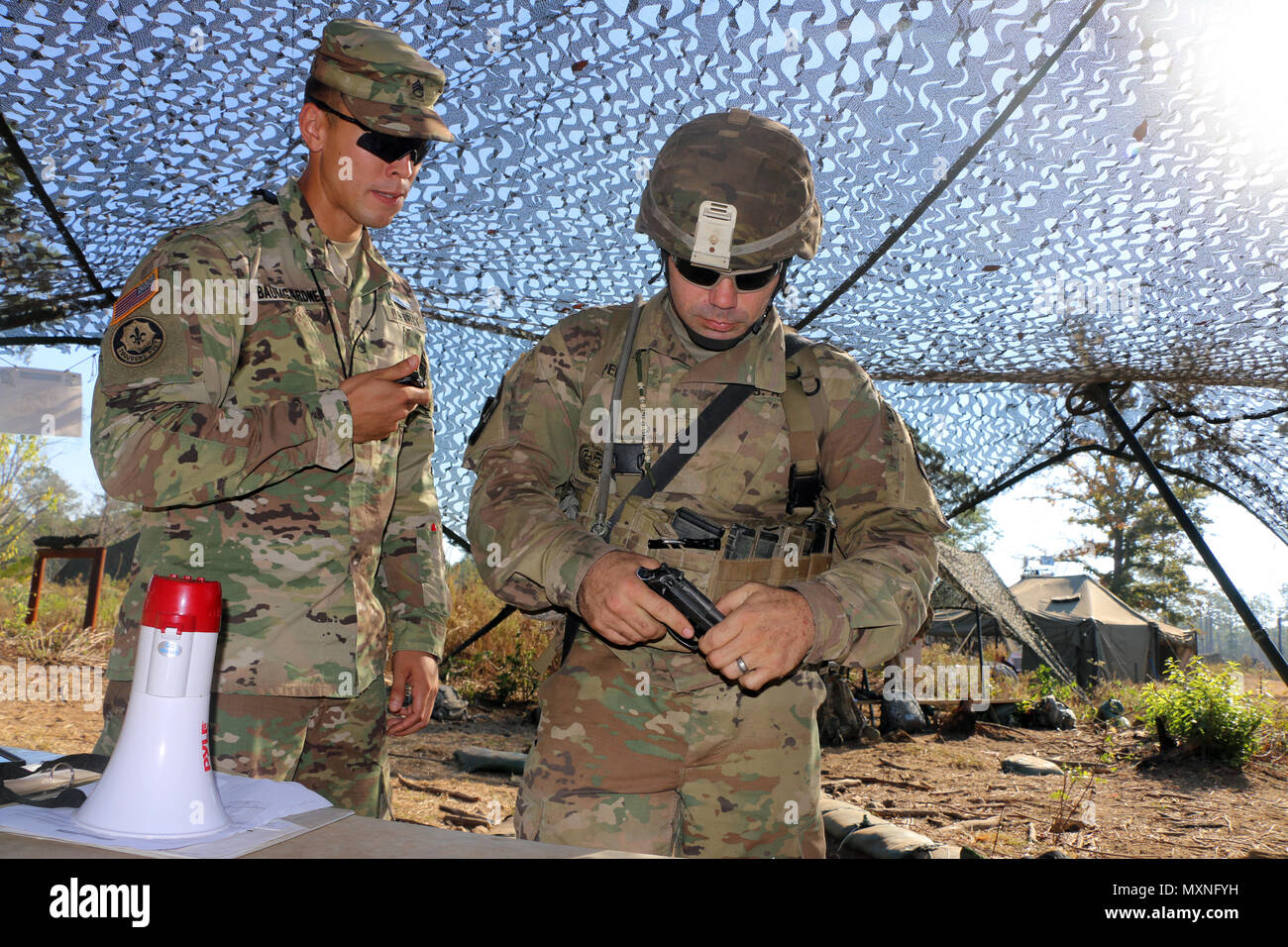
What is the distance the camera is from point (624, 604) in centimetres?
176

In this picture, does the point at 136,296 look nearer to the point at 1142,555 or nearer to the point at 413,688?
the point at 413,688

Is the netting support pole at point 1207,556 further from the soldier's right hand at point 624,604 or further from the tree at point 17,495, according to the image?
the tree at point 17,495

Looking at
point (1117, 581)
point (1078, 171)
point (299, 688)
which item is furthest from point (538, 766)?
→ point (1117, 581)

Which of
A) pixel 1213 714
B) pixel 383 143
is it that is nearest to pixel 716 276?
pixel 383 143

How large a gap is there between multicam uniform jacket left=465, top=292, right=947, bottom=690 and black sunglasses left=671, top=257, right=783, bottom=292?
0.19m

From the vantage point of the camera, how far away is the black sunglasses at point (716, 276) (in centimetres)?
212

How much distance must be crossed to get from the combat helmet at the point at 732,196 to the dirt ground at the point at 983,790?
3.64 metres

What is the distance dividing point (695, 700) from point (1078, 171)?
3.19 meters

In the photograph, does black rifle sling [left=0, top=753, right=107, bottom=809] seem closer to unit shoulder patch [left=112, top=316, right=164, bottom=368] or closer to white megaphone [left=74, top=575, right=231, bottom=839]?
white megaphone [left=74, top=575, right=231, bottom=839]

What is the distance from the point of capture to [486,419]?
2.24 m

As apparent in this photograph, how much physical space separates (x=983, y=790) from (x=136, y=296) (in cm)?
667

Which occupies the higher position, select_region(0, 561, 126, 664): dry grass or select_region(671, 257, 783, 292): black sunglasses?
select_region(671, 257, 783, 292): black sunglasses

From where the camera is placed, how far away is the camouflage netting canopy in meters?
3.52

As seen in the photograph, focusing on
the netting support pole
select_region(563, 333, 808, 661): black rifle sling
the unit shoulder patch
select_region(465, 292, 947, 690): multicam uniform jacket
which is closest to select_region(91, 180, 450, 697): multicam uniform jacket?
the unit shoulder patch
